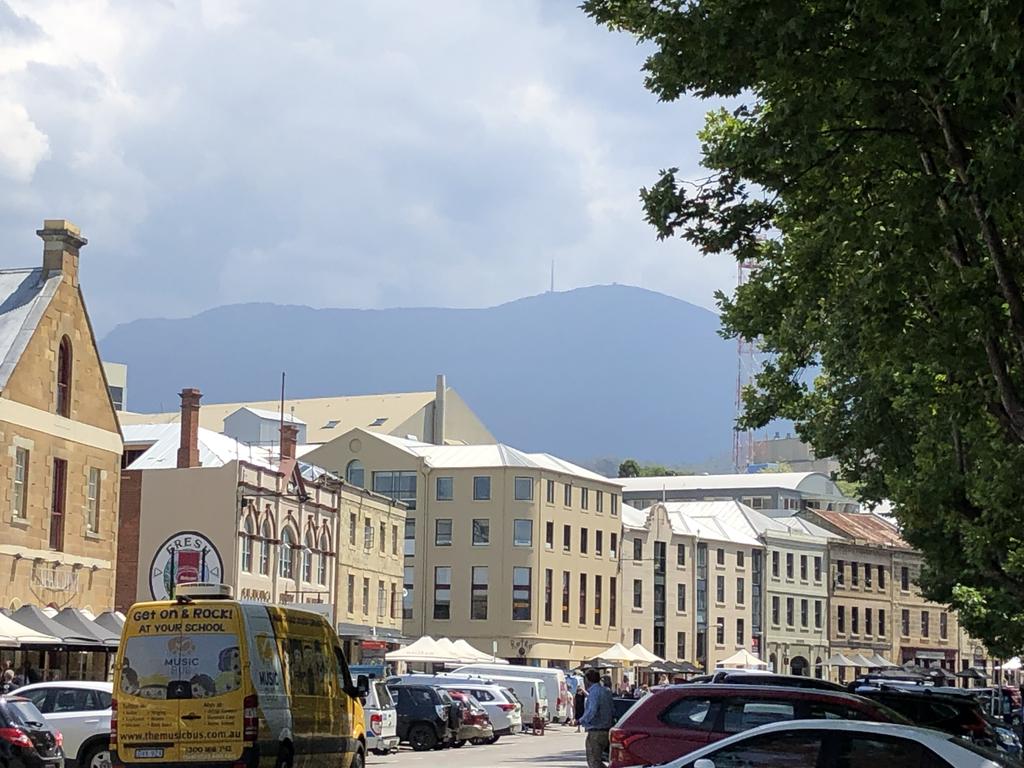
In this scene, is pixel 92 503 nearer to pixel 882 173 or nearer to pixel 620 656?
pixel 882 173

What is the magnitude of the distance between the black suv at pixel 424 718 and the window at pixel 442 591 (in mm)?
46858

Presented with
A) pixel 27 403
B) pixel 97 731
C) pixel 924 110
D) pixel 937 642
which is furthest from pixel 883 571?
pixel 924 110

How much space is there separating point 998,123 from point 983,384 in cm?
545

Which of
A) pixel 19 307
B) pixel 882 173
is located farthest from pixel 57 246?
pixel 882 173

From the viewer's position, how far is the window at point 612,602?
98562 mm

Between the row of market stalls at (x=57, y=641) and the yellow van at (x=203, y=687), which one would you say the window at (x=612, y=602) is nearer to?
the row of market stalls at (x=57, y=641)

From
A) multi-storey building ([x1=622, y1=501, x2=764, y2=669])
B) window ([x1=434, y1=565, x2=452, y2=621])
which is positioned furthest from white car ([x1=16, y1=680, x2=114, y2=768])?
multi-storey building ([x1=622, y1=501, x2=764, y2=669])

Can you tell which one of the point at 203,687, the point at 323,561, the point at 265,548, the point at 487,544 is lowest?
the point at 203,687

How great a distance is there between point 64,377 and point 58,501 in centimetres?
341

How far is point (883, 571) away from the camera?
373 ft

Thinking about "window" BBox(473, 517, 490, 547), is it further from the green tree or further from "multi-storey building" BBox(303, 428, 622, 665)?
the green tree

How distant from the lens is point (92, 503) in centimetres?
4834

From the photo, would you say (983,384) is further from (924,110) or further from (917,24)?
(917,24)

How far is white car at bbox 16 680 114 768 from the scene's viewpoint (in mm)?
27422
